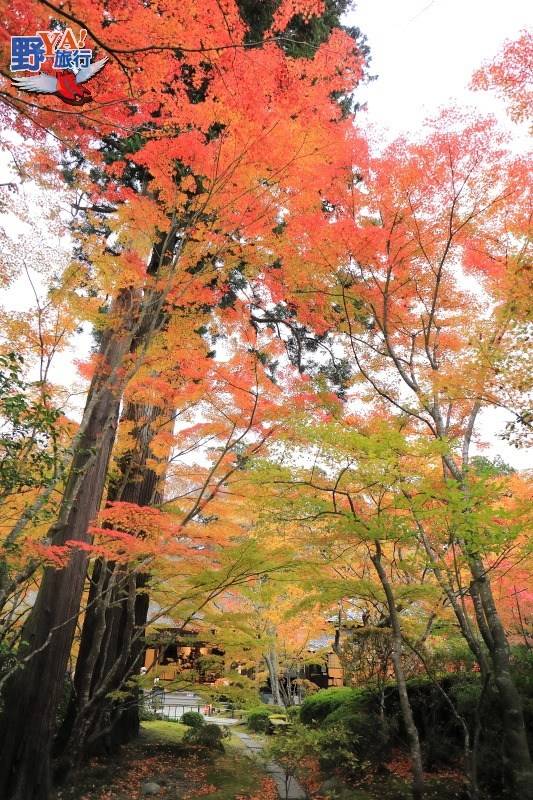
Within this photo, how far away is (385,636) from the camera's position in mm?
10078

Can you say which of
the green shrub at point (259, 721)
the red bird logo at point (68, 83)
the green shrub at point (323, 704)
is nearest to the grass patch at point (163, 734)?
the green shrub at point (259, 721)

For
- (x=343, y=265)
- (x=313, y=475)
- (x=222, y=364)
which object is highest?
(x=343, y=265)

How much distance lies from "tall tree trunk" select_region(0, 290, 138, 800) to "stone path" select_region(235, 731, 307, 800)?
3873 mm

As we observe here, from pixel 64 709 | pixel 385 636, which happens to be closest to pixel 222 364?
pixel 385 636

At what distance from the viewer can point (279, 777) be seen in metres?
10.1

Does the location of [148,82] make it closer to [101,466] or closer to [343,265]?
[343,265]

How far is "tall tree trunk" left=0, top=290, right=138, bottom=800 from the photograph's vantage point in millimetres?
6754

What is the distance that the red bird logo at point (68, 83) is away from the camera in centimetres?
633

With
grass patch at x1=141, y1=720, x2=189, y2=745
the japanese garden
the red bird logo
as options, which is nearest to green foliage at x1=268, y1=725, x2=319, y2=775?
the japanese garden

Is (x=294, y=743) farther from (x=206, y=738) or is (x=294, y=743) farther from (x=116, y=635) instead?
(x=206, y=738)

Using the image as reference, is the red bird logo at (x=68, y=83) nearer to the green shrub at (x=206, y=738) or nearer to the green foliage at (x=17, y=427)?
→ the green foliage at (x=17, y=427)

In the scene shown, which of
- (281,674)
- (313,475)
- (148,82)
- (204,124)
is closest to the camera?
(313,475)

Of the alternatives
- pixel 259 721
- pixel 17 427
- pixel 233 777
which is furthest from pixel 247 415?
pixel 259 721

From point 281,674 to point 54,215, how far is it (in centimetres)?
1869
